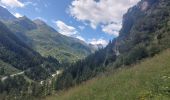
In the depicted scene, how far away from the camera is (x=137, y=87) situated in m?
19.6

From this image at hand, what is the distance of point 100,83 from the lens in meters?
25.0

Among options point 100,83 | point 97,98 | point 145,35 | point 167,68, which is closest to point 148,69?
point 167,68

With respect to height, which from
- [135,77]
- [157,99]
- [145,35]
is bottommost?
[157,99]

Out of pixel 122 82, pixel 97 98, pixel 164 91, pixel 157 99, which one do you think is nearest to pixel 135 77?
pixel 122 82

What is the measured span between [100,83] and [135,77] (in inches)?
124

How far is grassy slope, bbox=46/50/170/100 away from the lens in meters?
17.4

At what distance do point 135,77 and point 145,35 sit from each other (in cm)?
17853

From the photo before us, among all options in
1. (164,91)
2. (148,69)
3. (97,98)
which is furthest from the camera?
(148,69)

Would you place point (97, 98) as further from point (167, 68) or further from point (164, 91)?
point (167, 68)

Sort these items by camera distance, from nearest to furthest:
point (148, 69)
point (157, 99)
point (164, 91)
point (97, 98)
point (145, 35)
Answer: point (157, 99) → point (164, 91) → point (97, 98) → point (148, 69) → point (145, 35)

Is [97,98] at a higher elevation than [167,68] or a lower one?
lower

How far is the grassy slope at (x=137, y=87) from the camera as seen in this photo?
17422mm

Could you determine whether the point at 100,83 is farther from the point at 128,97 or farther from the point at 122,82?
the point at 128,97

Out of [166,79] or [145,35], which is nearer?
[166,79]
